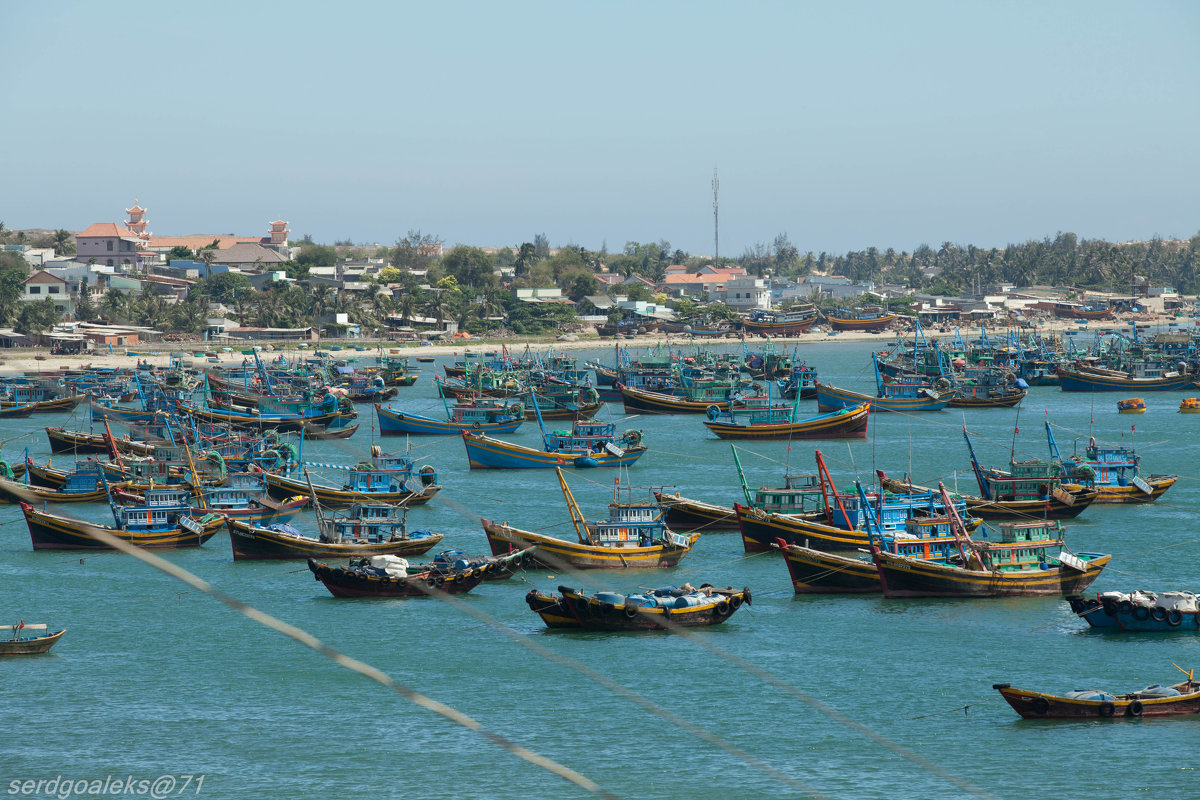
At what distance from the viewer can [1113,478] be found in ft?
211

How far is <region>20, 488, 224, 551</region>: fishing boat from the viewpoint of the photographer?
52812 mm

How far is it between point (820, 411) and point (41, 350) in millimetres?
82998

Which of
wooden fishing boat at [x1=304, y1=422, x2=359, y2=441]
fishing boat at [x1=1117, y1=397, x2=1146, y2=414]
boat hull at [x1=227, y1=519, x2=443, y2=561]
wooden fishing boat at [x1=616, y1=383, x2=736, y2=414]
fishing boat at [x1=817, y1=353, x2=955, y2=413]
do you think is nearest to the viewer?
boat hull at [x1=227, y1=519, x2=443, y2=561]

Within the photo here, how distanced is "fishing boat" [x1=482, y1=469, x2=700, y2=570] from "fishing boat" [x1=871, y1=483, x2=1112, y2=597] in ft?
23.8

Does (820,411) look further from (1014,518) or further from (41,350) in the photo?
(41,350)

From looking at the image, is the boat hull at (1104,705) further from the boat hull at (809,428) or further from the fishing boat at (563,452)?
the boat hull at (809,428)

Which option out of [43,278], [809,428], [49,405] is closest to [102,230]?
[43,278]

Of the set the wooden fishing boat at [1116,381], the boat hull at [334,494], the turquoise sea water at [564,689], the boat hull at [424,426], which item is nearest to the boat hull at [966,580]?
the turquoise sea water at [564,689]

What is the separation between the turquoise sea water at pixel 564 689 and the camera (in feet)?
105

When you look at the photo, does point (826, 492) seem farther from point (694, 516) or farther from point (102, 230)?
point (102, 230)

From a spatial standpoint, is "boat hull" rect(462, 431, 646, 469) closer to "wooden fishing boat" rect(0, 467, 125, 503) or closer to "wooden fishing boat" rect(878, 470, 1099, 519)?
"wooden fishing boat" rect(0, 467, 125, 503)

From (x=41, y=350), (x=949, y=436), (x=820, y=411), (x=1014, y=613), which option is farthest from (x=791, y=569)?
(x=41, y=350)

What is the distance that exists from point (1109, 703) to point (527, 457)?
47.4 metres

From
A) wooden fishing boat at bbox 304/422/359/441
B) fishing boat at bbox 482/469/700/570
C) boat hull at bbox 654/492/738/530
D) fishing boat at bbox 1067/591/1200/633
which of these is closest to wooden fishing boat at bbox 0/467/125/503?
fishing boat at bbox 482/469/700/570
